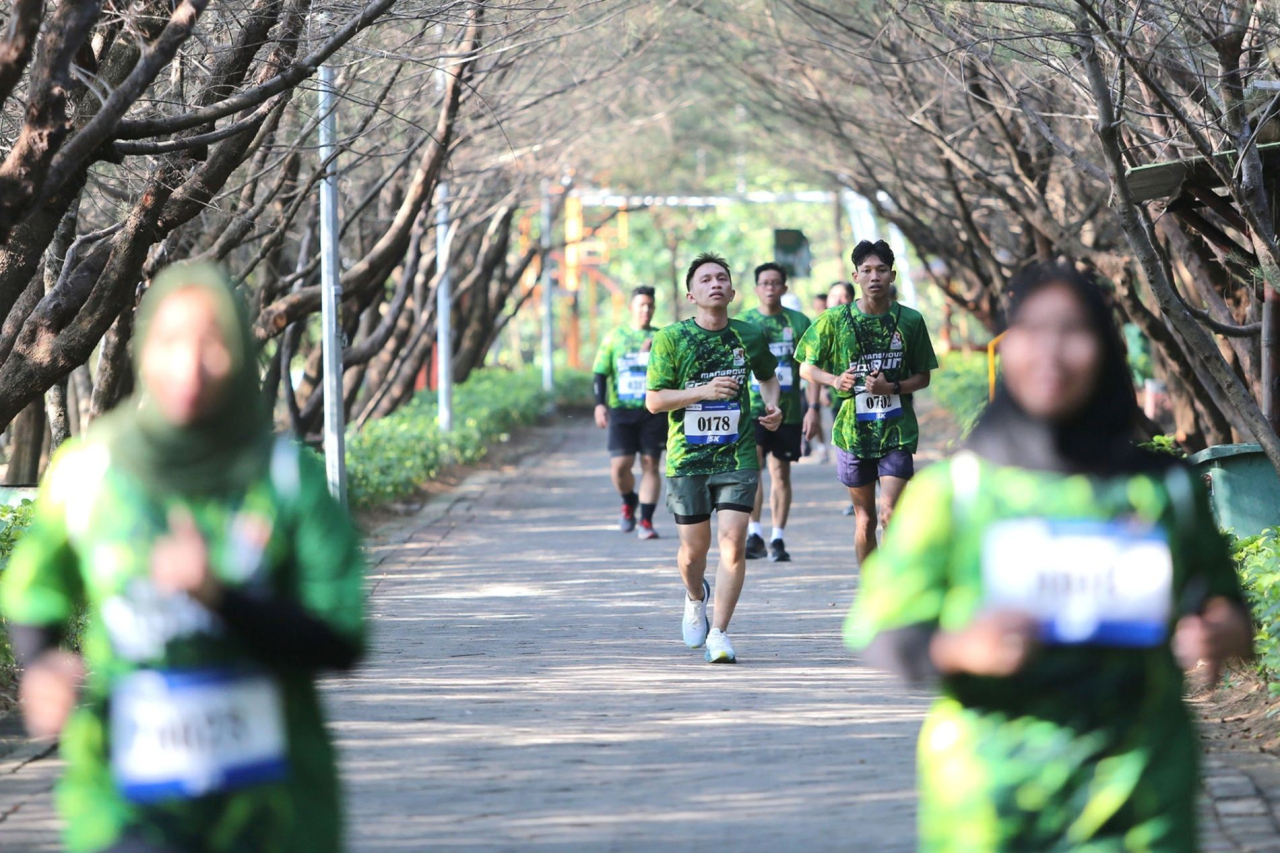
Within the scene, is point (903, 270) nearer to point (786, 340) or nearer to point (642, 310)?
point (642, 310)

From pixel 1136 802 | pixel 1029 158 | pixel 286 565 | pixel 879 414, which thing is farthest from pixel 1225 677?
pixel 1029 158

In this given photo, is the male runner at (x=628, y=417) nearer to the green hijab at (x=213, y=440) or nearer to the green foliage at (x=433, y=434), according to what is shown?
the green foliage at (x=433, y=434)

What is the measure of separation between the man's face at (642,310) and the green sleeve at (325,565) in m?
11.6

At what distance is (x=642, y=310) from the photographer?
14945 millimetres


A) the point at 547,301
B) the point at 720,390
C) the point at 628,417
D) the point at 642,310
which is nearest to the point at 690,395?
the point at 720,390

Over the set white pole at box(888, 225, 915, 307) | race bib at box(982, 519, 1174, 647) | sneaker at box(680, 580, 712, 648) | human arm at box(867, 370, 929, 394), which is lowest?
sneaker at box(680, 580, 712, 648)

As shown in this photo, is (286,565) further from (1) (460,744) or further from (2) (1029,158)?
(2) (1029,158)

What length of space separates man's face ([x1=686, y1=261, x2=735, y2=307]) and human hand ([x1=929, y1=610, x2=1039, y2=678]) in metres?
5.61

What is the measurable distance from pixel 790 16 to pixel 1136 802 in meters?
13.9

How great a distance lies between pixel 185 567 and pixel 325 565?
0.27 metres

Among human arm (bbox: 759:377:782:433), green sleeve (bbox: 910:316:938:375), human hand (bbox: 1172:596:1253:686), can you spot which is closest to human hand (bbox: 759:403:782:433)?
human arm (bbox: 759:377:782:433)

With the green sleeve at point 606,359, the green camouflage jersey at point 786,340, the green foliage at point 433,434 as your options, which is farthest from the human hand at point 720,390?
the green foliage at point 433,434

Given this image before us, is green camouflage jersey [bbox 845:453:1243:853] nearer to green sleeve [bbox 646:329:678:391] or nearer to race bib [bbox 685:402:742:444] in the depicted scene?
race bib [bbox 685:402:742:444]

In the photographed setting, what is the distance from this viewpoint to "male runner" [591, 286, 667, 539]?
14500mm
